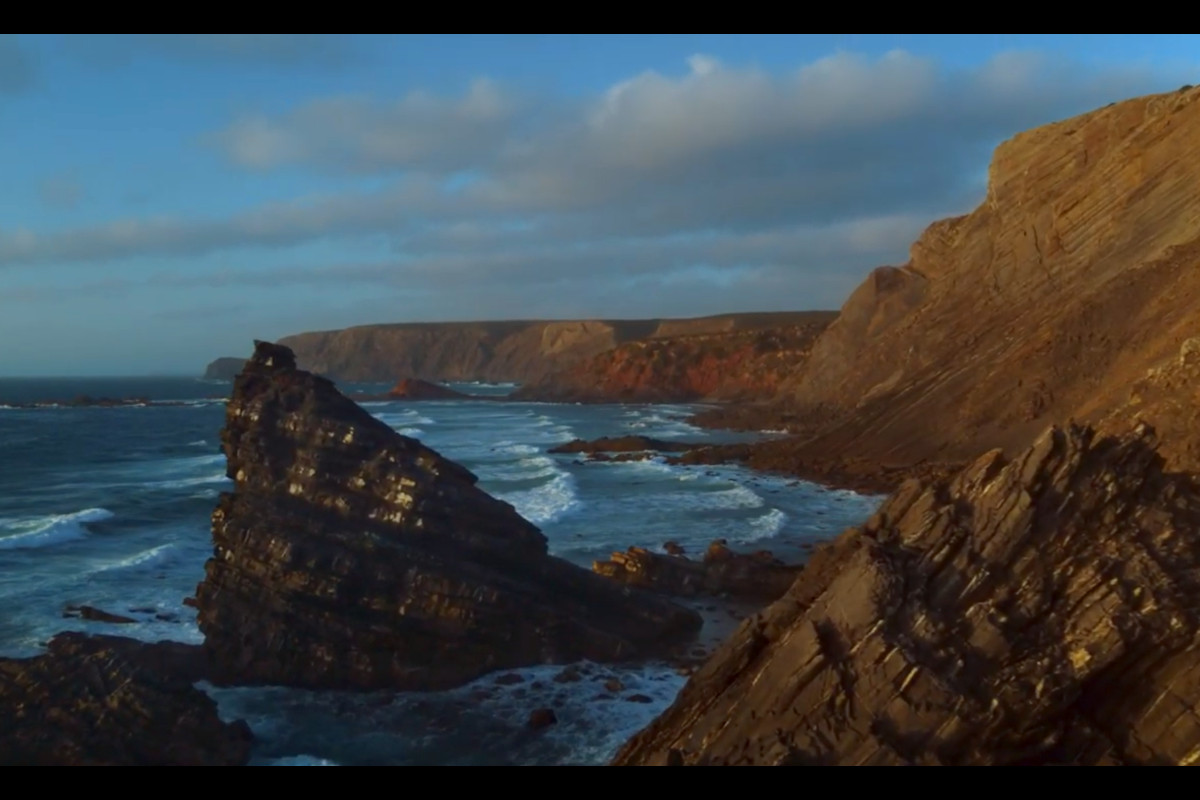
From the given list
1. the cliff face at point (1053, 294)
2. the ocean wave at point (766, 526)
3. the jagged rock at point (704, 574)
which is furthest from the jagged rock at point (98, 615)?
the cliff face at point (1053, 294)

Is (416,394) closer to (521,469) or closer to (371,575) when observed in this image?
(521,469)

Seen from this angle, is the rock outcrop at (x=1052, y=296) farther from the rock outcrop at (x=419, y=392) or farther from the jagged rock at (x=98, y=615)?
the rock outcrop at (x=419, y=392)

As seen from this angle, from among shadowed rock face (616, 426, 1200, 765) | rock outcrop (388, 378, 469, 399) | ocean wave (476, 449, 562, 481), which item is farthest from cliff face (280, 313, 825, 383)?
shadowed rock face (616, 426, 1200, 765)

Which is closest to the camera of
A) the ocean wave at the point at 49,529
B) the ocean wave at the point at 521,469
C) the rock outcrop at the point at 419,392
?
the ocean wave at the point at 49,529

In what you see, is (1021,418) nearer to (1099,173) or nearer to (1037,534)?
(1099,173)

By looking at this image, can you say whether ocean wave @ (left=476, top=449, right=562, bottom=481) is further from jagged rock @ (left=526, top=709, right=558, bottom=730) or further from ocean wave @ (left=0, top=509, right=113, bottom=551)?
jagged rock @ (left=526, top=709, right=558, bottom=730)
